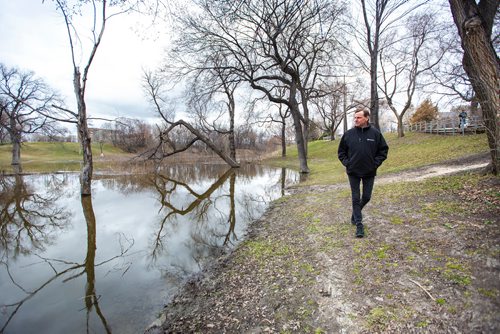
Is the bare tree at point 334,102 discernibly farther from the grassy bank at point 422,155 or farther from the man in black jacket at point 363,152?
the man in black jacket at point 363,152

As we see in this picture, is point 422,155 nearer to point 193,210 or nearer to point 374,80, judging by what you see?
point 374,80

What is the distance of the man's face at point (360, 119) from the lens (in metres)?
4.27

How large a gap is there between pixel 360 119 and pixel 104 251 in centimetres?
618

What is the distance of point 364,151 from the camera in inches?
169

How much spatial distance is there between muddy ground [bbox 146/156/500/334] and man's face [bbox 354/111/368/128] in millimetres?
1984

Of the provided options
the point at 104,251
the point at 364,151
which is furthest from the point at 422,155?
the point at 104,251

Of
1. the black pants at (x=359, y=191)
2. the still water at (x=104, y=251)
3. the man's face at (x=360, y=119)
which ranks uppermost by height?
the man's face at (x=360, y=119)

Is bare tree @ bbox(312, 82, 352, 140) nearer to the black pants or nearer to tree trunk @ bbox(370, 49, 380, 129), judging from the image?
tree trunk @ bbox(370, 49, 380, 129)

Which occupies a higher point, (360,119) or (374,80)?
(374,80)

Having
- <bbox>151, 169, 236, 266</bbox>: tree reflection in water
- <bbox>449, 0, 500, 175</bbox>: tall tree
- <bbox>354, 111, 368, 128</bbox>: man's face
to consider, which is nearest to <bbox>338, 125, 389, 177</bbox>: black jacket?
<bbox>354, 111, 368, 128</bbox>: man's face

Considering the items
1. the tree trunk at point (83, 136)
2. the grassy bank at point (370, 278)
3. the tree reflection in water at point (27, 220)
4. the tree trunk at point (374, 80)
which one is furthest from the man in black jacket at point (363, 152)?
the tree trunk at point (374, 80)

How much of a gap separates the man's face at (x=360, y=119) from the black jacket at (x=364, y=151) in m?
0.11

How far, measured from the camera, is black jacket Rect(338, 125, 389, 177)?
14.1 feet

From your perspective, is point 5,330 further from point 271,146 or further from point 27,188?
point 271,146
